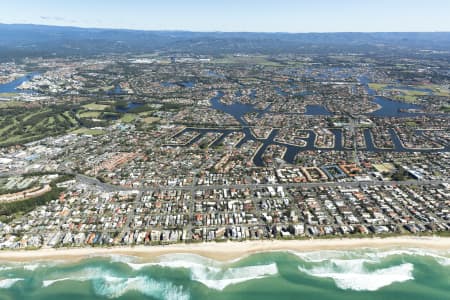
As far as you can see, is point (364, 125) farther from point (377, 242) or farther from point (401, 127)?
point (377, 242)

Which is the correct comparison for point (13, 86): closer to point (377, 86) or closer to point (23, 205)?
point (23, 205)

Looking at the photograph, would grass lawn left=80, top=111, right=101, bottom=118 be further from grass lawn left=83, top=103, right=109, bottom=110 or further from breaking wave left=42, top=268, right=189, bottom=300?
breaking wave left=42, top=268, right=189, bottom=300

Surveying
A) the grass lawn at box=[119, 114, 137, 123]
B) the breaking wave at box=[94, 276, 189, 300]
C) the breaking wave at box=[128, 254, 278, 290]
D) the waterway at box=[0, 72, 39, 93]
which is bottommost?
the breaking wave at box=[94, 276, 189, 300]

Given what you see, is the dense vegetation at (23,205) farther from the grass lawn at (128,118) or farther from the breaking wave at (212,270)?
the grass lawn at (128,118)

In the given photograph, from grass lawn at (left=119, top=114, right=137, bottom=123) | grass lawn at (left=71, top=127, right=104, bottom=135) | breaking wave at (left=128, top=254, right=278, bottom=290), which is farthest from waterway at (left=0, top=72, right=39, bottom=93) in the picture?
breaking wave at (left=128, top=254, right=278, bottom=290)

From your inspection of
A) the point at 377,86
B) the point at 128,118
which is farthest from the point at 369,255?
the point at 377,86
